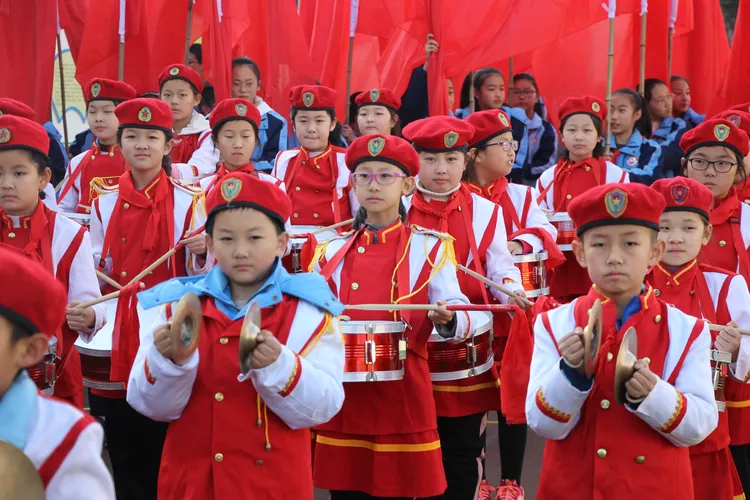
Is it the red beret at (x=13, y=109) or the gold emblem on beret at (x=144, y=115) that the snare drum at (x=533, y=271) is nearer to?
the gold emblem on beret at (x=144, y=115)

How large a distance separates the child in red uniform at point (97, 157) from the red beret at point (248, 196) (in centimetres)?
297

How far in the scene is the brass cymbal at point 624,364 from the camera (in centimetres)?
339

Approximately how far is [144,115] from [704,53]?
7.67 m

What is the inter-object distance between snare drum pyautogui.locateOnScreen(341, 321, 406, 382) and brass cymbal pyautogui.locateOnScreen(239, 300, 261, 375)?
3.58 ft

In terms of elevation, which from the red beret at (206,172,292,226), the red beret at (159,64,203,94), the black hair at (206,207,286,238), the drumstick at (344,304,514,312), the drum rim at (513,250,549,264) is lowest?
the drumstick at (344,304,514,312)

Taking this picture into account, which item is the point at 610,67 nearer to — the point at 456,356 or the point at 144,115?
the point at 144,115

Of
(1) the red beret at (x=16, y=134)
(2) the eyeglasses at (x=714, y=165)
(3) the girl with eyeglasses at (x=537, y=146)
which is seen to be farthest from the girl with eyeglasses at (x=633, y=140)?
(1) the red beret at (x=16, y=134)

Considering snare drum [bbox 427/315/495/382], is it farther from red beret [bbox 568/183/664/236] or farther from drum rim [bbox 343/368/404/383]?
red beret [bbox 568/183/664/236]

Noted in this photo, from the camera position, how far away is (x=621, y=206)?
381cm

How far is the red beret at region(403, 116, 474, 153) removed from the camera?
19.4ft

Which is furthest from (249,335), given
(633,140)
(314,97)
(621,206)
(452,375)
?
(633,140)

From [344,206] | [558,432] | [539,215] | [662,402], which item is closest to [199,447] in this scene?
[558,432]

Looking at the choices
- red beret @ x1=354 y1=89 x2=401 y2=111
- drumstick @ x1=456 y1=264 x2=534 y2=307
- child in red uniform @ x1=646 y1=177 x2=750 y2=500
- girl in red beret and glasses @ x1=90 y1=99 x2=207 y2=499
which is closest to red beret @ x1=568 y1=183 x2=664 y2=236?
child in red uniform @ x1=646 y1=177 x2=750 y2=500

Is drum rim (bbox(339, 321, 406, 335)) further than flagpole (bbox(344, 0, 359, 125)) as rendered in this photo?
No
